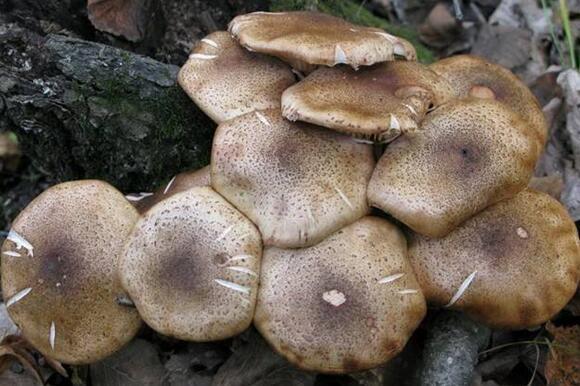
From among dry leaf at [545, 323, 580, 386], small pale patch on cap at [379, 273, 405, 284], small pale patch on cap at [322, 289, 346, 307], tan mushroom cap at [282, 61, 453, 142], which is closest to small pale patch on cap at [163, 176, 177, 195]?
tan mushroom cap at [282, 61, 453, 142]

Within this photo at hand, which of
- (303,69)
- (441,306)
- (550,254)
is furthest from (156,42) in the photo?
(550,254)

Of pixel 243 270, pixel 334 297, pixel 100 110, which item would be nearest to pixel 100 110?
pixel 100 110

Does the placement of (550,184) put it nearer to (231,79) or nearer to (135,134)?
(231,79)

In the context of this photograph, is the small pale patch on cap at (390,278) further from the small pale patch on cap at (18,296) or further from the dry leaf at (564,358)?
Result: the small pale patch on cap at (18,296)

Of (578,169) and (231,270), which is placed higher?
(231,270)

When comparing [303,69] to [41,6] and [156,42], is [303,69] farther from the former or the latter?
[41,6]

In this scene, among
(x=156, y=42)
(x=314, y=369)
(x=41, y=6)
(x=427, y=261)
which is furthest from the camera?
(x=156, y=42)

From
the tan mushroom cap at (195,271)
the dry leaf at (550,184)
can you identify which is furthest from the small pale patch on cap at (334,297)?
the dry leaf at (550,184)

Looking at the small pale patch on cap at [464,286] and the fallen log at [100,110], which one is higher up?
the fallen log at [100,110]
